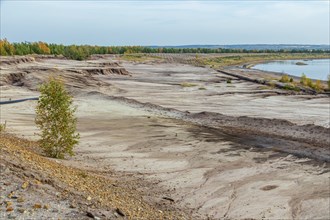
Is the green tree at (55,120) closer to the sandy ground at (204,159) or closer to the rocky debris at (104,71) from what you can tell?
the sandy ground at (204,159)

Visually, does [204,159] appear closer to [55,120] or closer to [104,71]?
[55,120]

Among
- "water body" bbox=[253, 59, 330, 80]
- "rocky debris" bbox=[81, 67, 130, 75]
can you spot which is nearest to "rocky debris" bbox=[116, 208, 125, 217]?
"rocky debris" bbox=[81, 67, 130, 75]

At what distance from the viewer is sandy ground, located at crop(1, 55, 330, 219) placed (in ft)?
65.6

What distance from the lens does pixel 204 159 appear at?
1054 inches

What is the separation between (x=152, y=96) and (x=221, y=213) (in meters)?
42.3

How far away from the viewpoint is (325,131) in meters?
33.9

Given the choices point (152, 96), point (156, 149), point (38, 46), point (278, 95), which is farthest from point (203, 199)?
point (38, 46)

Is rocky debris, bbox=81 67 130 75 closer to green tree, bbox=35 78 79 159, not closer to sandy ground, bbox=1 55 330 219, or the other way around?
sandy ground, bbox=1 55 330 219

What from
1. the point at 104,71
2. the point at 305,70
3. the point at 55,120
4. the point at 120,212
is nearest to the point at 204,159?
the point at 55,120

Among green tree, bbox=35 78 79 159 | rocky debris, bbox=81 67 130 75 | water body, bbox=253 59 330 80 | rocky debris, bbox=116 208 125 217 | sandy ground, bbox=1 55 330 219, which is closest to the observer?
rocky debris, bbox=116 208 125 217

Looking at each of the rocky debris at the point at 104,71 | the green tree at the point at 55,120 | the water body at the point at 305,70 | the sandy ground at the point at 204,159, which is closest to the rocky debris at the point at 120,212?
the sandy ground at the point at 204,159

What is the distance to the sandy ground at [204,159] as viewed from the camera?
20.0 meters

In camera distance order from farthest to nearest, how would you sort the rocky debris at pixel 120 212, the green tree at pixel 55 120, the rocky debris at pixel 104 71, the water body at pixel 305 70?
the water body at pixel 305 70, the rocky debris at pixel 104 71, the green tree at pixel 55 120, the rocky debris at pixel 120 212

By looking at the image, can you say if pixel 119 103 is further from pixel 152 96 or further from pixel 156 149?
pixel 156 149
